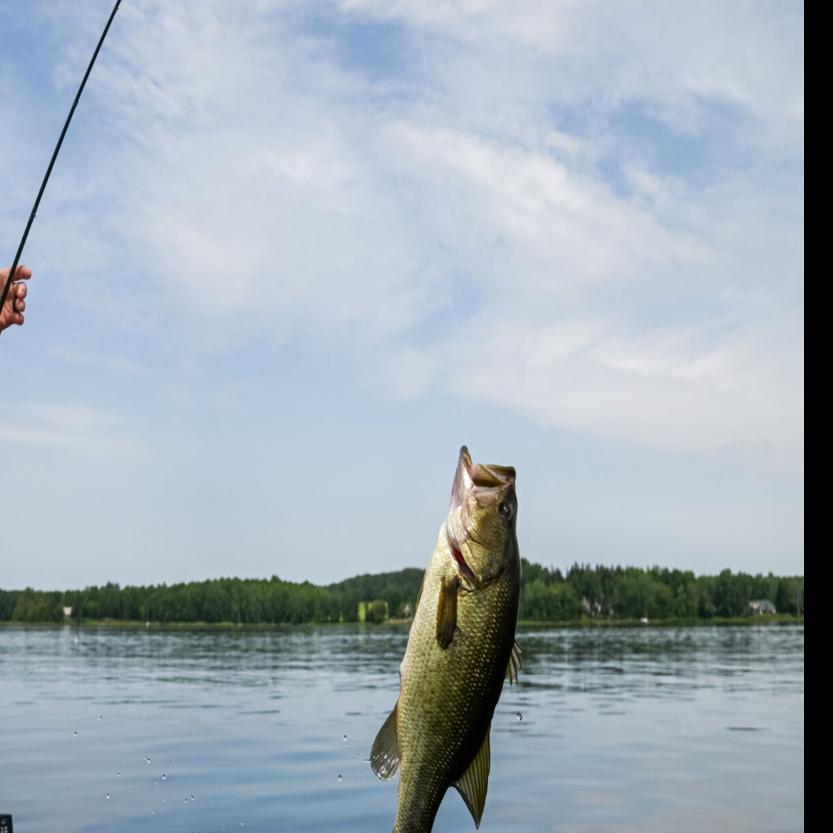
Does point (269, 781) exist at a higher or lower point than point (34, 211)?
lower

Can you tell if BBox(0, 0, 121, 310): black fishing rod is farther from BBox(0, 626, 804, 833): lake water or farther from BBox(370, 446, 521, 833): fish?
BBox(0, 626, 804, 833): lake water

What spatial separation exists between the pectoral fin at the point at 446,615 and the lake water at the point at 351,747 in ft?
20.3

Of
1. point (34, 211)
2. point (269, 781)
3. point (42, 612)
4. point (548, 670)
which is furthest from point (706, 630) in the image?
point (34, 211)

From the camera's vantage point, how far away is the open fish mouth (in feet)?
7.45

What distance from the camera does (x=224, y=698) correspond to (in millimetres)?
28000

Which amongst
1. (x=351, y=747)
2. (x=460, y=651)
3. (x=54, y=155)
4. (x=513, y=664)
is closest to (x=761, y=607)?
(x=351, y=747)

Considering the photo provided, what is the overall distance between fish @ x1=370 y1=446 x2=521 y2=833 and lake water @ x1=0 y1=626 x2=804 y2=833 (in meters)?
6.05

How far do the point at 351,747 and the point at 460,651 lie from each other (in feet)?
58.5

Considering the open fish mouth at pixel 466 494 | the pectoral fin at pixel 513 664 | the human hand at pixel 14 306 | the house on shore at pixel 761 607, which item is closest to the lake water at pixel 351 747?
the human hand at pixel 14 306

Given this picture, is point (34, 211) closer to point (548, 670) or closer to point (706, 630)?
point (548, 670)

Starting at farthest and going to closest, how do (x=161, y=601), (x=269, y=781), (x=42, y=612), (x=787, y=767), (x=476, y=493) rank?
1. (x=42, y=612)
2. (x=161, y=601)
3. (x=787, y=767)
4. (x=269, y=781)
5. (x=476, y=493)

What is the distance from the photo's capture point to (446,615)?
7.34ft

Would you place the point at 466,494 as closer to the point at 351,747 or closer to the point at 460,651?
the point at 460,651
